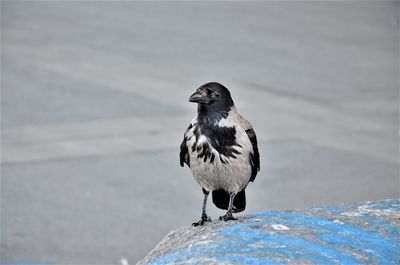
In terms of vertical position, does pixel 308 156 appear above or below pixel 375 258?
below

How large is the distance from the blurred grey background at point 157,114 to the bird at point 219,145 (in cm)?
327

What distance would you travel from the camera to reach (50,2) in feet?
68.2

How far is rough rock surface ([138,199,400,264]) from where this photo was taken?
11.8ft

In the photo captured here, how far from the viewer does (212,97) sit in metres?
4.29

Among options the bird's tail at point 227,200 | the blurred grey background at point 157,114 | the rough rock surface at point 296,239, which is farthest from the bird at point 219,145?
the blurred grey background at point 157,114

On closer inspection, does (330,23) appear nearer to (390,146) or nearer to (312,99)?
(312,99)

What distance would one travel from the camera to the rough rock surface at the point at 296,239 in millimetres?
3588

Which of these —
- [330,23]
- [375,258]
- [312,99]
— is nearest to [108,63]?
[312,99]

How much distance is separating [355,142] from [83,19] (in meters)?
8.97

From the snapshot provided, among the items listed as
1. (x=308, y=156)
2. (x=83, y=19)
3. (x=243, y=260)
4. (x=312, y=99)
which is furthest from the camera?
(x=83, y=19)

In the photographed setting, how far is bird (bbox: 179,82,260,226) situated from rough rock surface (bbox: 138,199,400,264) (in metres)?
0.22

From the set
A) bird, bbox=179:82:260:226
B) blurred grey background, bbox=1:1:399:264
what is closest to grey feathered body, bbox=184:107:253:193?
bird, bbox=179:82:260:226

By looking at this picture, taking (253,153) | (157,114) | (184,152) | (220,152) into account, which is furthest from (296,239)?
(157,114)

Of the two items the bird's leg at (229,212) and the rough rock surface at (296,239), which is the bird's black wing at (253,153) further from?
the rough rock surface at (296,239)
